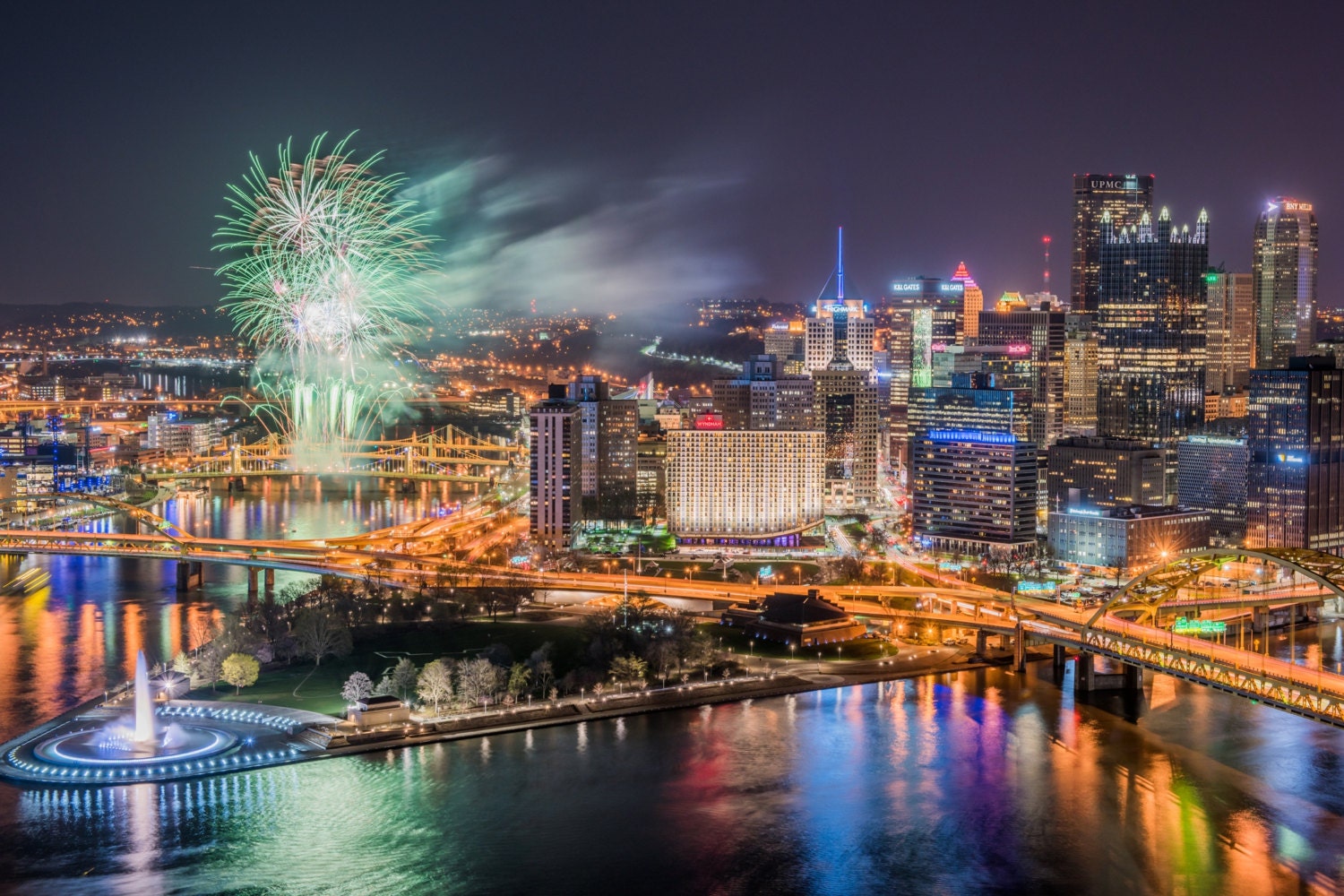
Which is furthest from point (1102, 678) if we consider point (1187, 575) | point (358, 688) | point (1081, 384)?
point (1081, 384)

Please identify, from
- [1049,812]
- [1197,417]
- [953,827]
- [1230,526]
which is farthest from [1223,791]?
[1197,417]

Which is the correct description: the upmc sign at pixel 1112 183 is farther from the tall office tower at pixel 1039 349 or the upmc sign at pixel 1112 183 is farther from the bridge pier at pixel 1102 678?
the bridge pier at pixel 1102 678

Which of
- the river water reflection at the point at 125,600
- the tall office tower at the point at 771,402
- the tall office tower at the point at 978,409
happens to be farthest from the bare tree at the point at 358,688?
the tall office tower at the point at 978,409

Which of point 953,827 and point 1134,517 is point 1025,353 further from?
point 953,827

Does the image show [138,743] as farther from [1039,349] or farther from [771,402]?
[1039,349]

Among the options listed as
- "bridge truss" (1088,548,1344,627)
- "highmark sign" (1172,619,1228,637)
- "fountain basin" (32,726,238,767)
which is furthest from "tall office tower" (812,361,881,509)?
"fountain basin" (32,726,238,767)

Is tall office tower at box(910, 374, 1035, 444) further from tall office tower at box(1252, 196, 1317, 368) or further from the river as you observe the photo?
the river
